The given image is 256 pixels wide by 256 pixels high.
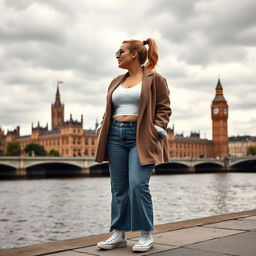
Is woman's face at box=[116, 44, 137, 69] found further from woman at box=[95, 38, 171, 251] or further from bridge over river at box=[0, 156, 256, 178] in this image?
bridge over river at box=[0, 156, 256, 178]

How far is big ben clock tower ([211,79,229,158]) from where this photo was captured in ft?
326

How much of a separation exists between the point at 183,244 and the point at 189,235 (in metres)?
0.41

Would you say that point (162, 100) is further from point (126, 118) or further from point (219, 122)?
point (219, 122)

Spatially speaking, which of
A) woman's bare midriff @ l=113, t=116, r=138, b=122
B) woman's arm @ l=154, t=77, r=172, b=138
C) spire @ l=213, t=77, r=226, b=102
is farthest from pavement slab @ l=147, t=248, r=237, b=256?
spire @ l=213, t=77, r=226, b=102

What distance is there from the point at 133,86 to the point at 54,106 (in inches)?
4333

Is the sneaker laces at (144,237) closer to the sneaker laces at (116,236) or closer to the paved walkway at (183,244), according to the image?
the paved walkway at (183,244)

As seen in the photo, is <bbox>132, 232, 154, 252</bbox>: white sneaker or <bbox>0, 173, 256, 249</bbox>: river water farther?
<bbox>0, 173, 256, 249</bbox>: river water

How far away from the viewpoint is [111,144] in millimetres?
3232

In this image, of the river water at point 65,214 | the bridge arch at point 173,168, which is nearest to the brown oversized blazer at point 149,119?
the river water at point 65,214

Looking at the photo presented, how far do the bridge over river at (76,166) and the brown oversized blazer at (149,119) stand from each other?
35435mm

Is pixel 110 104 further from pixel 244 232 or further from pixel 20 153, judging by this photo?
pixel 20 153

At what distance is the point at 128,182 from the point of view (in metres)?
3.25

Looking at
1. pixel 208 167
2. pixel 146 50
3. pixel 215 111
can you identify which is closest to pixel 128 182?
pixel 146 50

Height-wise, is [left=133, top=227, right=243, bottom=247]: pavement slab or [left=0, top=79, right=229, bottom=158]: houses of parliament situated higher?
[left=0, top=79, right=229, bottom=158]: houses of parliament
